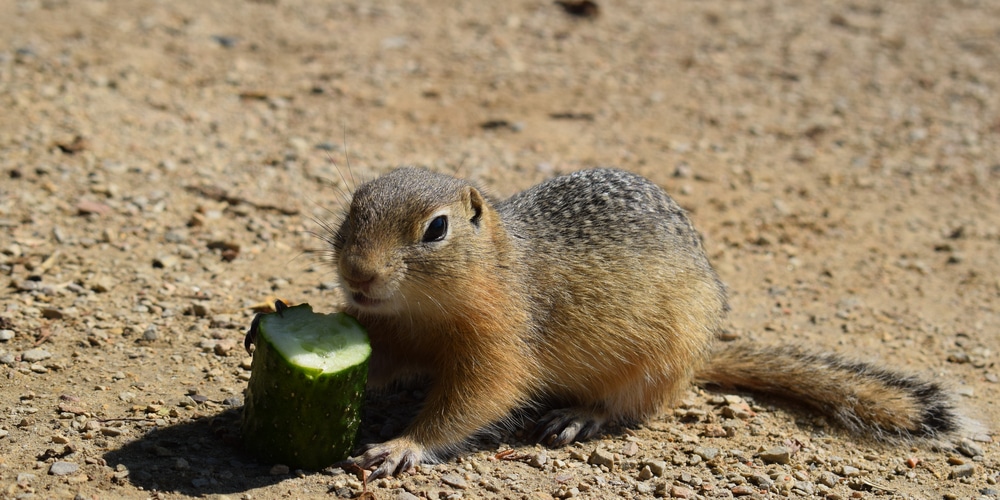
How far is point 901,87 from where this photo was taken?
10.6 meters

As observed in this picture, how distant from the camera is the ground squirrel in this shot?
172 inches

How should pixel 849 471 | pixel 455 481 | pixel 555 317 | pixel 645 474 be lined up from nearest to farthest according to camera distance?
pixel 455 481, pixel 645 474, pixel 849 471, pixel 555 317

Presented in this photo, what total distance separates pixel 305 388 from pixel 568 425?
162 centimetres

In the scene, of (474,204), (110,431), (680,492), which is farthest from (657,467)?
(110,431)

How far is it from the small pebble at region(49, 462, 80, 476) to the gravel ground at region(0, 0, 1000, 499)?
0.05 metres

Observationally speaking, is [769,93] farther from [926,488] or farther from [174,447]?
[174,447]

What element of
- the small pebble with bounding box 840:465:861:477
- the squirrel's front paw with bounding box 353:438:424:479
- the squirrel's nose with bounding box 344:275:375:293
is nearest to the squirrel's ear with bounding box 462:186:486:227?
the squirrel's nose with bounding box 344:275:375:293

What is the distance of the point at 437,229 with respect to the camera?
4.43 meters

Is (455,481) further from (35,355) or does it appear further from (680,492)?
(35,355)

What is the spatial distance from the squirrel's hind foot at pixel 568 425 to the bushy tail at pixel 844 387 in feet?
2.54

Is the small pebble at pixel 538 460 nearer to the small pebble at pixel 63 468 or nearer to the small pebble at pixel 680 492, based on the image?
the small pebble at pixel 680 492

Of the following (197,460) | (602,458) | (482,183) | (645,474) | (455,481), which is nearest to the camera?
(197,460)

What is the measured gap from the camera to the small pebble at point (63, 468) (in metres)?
3.93

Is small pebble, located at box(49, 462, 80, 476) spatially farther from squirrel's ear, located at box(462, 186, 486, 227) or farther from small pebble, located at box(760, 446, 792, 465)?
small pebble, located at box(760, 446, 792, 465)
